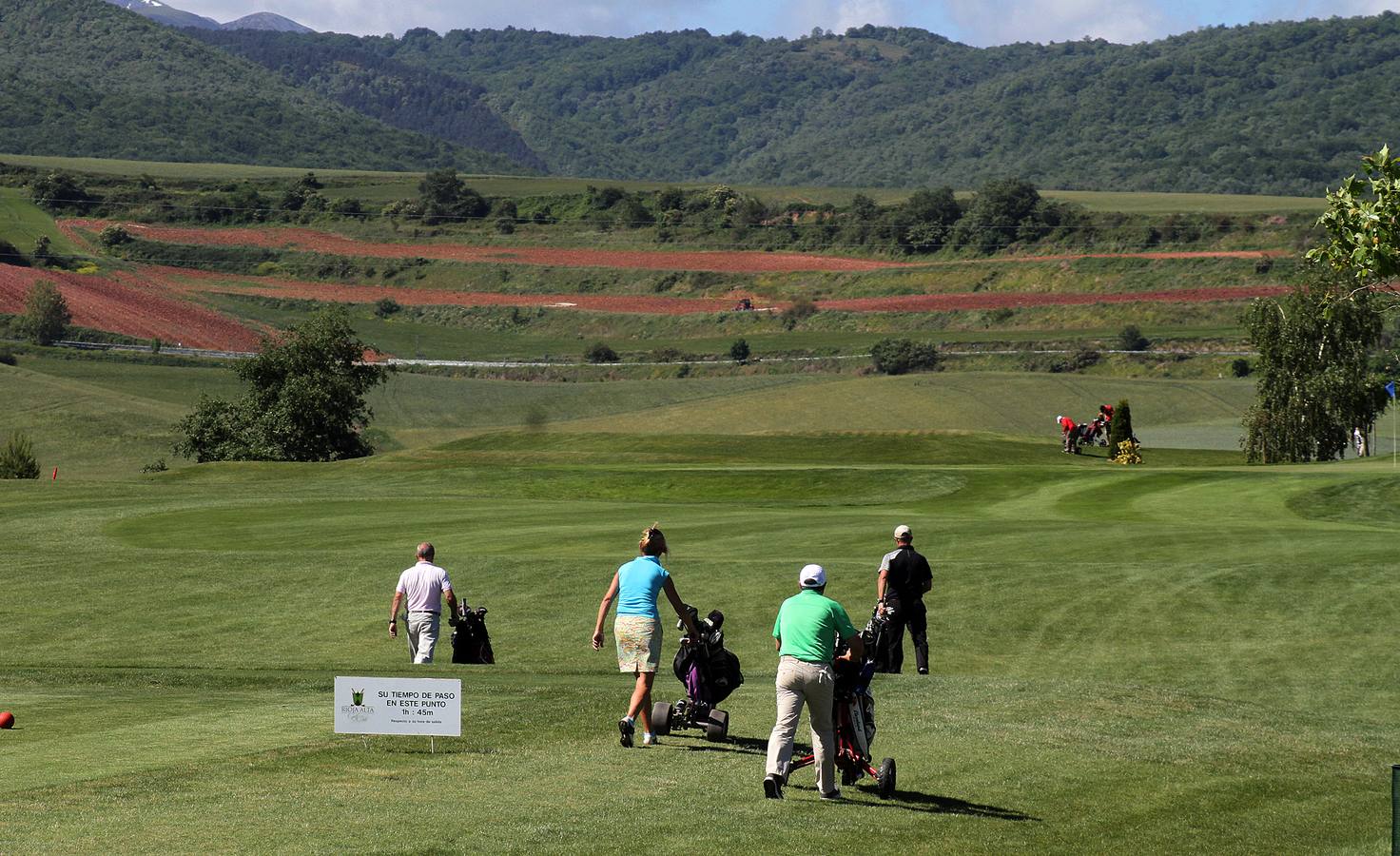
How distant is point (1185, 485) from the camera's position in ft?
154

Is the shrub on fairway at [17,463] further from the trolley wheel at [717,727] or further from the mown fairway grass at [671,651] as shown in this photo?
the trolley wheel at [717,727]

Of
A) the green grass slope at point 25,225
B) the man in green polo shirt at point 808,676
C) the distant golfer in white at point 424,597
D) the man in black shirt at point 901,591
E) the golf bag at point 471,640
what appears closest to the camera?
the man in green polo shirt at point 808,676

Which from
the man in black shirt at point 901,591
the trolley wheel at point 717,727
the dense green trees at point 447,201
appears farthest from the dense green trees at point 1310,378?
the dense green trees at point 447,201

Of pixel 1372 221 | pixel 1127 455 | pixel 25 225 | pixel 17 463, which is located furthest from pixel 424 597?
pixel 25 225

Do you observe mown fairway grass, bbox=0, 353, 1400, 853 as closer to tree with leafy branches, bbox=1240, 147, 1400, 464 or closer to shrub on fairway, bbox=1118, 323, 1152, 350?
tree with leafy branches, bbox=1240, 147, 1400, 464

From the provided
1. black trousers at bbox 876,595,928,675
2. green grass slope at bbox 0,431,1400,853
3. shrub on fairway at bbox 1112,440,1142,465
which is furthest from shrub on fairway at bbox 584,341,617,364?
black trousers at bbox 876,595,928,675

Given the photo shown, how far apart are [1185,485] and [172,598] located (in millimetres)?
27495

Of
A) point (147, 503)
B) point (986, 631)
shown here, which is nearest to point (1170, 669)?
point (986, 631)

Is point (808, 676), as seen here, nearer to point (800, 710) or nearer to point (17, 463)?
point (800, 710)

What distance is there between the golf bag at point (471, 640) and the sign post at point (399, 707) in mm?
7712

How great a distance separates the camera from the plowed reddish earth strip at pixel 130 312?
99.1 meters

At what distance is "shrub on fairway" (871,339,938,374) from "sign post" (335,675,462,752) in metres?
77.8

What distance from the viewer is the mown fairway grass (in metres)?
14.3

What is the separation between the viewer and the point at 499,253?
127188mm
